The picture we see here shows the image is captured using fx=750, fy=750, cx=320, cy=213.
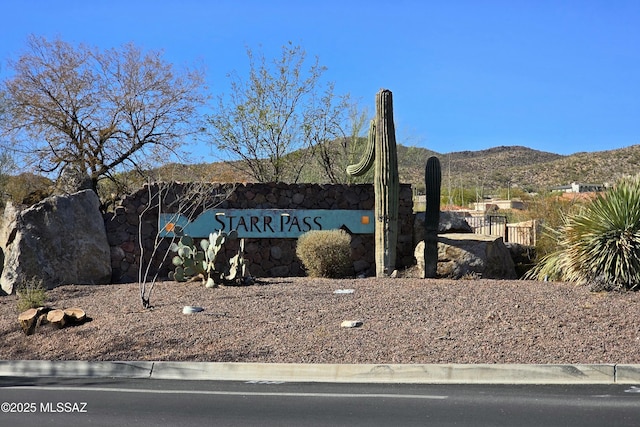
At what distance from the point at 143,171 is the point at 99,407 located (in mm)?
16862

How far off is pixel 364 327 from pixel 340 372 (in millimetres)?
1986

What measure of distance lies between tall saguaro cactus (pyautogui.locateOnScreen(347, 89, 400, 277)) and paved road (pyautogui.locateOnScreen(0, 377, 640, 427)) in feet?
26.2

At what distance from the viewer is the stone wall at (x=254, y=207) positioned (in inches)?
717

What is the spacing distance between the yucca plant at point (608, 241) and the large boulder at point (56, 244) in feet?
34.2

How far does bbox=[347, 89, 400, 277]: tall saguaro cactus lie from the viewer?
16766 millimetres

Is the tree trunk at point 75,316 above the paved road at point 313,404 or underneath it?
above

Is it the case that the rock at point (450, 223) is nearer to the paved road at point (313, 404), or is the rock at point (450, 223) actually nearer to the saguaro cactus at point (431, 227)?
the saguaro cactus at point (431, 227)

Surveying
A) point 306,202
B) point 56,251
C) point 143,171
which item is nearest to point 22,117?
point 143,171

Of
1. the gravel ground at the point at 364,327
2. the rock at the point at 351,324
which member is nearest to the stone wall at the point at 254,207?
the gravel ground at the point at 364,327

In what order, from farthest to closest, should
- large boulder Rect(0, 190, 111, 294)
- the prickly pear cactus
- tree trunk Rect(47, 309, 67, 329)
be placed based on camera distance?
1. large boulder Rect(0, 190, 111, 294)
2. the prickly pear cactus
3. tree trunk Rect(47, 309, 67, 329)

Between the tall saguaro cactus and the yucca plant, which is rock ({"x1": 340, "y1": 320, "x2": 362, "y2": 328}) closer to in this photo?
the yucca plant

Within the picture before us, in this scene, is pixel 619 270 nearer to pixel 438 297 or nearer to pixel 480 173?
pixel 438 297

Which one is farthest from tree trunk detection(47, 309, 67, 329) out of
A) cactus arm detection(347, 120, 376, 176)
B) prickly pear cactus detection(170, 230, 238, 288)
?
cactus arm detection(347, 120, 376, 176)

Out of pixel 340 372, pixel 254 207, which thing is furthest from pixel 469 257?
pixel 340 372
